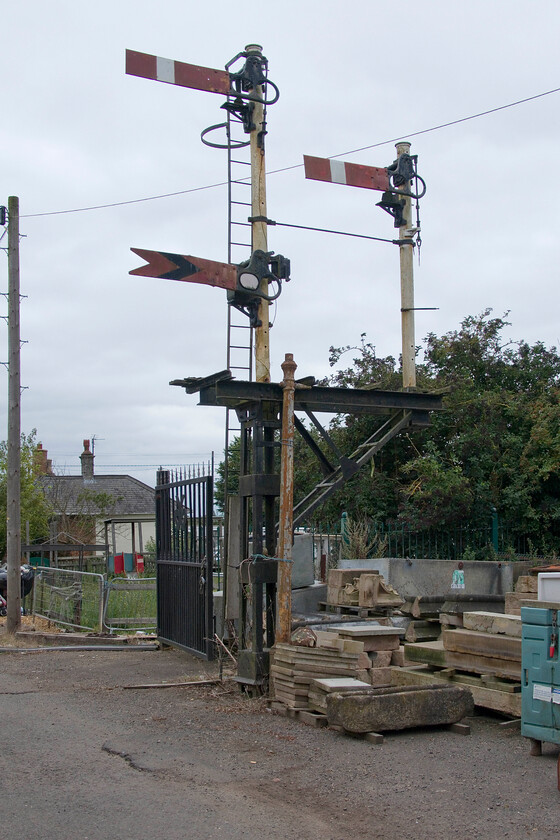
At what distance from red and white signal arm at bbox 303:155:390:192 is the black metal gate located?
409 centimetres

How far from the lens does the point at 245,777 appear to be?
6.59m

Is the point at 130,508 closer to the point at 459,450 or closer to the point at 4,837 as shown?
the point at 459,450

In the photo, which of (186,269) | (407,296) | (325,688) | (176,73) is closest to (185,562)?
(325,688)

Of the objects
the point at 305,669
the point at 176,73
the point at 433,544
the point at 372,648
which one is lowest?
the point at 305,669

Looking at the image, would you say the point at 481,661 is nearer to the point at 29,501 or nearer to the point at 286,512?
the point at 286,512

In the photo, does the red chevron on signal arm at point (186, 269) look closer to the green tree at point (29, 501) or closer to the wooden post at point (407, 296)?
the wooden post at point (407, 296)

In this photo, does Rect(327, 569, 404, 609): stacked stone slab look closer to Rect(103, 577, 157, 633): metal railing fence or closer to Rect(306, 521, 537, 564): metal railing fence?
Rect(306, 521, 537, 564): metal railing fence

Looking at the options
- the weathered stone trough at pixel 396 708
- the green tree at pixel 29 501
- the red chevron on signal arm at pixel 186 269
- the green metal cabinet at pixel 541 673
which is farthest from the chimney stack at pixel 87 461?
the green metal cabinet at pixel 541 673

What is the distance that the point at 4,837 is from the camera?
5.23 metres

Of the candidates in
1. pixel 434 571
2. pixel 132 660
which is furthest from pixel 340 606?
pixel 132 660

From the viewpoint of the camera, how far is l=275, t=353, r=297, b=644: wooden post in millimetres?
9555

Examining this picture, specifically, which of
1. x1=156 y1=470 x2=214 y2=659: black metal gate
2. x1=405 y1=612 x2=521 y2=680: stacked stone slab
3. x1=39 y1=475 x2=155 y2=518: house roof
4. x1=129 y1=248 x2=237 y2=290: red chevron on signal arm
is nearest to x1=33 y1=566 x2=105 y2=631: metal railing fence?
x1=156 y1=470 x2=214 y2=659: black metal gate

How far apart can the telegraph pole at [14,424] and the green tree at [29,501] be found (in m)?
17.4

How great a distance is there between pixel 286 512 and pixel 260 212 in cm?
369
